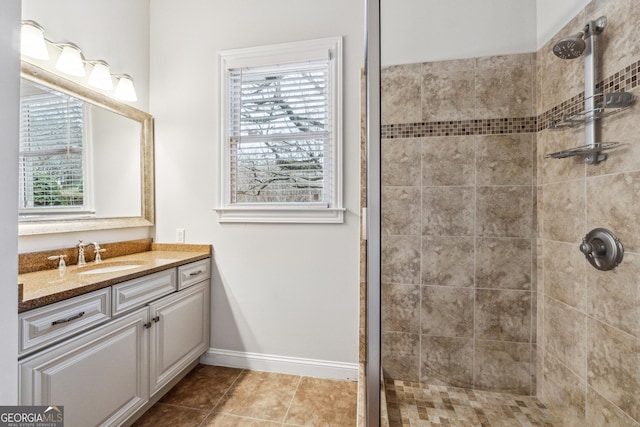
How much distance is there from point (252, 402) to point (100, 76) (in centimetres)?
218

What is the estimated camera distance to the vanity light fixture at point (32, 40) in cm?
142

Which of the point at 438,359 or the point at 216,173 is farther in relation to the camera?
the point at 216,173

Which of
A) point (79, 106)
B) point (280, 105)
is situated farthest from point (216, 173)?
point (79, 106)

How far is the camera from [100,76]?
1.80m

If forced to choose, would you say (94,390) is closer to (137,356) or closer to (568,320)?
(137,356)

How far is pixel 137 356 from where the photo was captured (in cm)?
149

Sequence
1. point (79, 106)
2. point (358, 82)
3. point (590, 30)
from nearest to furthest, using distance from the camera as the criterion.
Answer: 1. point (590, 30)
2. point (79, 106)
3. point (358, 82)

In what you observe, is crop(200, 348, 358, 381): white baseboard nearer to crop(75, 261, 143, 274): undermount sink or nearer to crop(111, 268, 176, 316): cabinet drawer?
crop(111, 268, 176, 316): cabinet drawer

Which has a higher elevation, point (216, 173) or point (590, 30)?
point (590, 30)

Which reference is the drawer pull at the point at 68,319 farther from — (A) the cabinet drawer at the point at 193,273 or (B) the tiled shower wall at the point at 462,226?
(B) the tiled shower wall at the point at 462,226

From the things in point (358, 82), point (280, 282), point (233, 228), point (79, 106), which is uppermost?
point (358, 82)

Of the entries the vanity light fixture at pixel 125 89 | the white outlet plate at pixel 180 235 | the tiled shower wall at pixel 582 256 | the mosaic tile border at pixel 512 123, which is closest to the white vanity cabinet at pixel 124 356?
the white outlet plate at pixel 180 235

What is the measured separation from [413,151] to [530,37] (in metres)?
0.64

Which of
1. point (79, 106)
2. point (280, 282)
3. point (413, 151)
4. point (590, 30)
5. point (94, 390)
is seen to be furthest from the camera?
point (280, 282)
